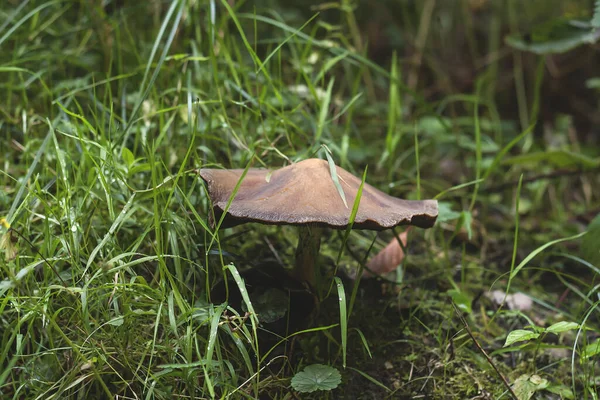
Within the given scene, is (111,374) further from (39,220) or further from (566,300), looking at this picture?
(566,300)

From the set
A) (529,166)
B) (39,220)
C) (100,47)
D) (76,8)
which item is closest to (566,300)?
(529,166)

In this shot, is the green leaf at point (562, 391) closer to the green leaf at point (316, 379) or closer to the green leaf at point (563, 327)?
the green leaf at point (563, 327)

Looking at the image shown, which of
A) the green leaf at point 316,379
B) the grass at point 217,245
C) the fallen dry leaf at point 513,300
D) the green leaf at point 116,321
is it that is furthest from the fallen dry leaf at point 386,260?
the green leaf at point 116,321

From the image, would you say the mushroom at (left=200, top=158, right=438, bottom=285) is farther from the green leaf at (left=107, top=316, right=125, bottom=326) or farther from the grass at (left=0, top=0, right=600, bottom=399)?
the green leaf at (left=107, top=316, right=125, bottom=326)

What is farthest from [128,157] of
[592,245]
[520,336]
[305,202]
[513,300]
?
[592,245]

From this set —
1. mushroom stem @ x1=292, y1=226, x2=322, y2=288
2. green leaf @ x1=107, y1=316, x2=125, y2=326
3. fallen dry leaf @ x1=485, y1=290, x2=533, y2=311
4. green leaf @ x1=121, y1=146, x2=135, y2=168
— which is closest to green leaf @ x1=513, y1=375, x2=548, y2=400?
fallen dry leaf @ x1=485, y1=290, x2=533, y2=311

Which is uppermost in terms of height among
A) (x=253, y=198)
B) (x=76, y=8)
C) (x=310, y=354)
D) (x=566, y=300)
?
(x=76, y=8)

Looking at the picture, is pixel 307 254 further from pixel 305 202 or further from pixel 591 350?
pixel 591 350
